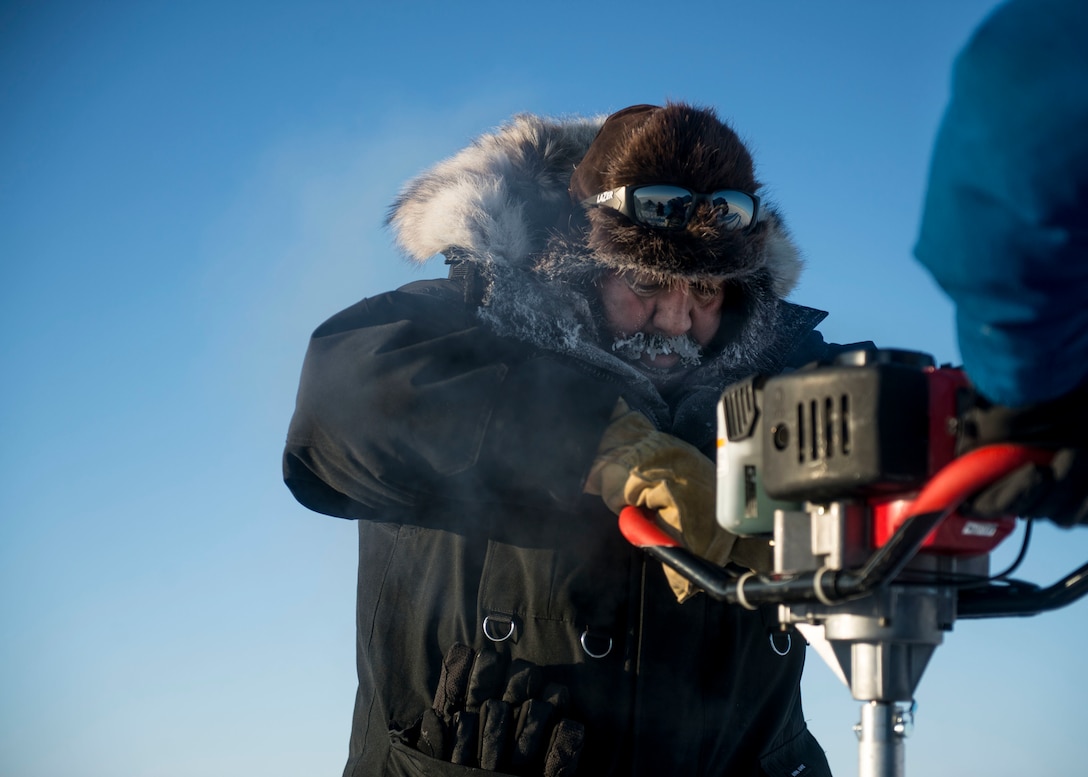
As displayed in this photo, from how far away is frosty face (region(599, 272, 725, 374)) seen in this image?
266cm

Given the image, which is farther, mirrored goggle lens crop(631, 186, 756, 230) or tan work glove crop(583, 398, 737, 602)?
mirrored goggle lens crop(631, 186, 756, 230)

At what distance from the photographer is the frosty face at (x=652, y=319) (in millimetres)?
2662

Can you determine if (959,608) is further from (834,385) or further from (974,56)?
(974,56)

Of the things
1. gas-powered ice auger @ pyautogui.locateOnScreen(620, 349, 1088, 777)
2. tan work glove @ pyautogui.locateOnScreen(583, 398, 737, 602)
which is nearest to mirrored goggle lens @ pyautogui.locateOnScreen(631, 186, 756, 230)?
tan work glove @ pyautogui.locateOnScreen(583, 398, 737, 602)

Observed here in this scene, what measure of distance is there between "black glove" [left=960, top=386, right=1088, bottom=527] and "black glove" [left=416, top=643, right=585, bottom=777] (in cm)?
123

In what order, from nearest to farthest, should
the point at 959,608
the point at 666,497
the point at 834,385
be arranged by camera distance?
the point at 834,385 < the point at 959,608 < the point at 666,497

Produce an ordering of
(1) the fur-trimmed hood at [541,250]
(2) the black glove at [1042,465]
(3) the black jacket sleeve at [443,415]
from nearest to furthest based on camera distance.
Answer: (2) the black glove at [1042,465] < (3) the black jacket sleeve at [443,415] < (1) the fur-trimmed hood at [541,250]

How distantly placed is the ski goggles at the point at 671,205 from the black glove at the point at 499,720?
1.09 m

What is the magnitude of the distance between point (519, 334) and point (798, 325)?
2.85 ft

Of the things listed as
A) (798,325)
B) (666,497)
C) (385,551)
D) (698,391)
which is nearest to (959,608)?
(666,497)

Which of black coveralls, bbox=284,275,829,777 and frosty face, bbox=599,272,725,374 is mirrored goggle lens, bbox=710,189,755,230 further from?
black coveralls, bbox=284,275,829,777

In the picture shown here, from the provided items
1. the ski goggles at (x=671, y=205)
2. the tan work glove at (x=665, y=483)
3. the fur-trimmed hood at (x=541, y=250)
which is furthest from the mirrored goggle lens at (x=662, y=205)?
the tan work glove at (x=665, y=483)

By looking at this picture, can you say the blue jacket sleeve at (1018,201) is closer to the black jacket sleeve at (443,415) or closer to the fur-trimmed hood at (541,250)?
the black jacket sleeve at (443,415)

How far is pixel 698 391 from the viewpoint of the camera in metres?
2.47
